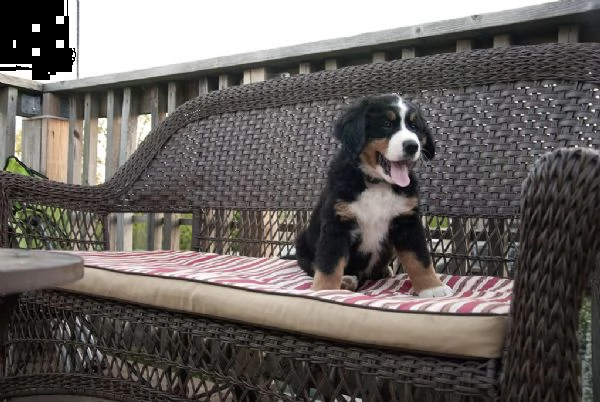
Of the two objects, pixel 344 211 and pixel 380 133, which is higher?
pixel 380 133

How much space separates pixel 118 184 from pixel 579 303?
2.21 meters

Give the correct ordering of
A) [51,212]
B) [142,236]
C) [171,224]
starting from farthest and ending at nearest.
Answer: [142,236] → [171,224] → [51,212]

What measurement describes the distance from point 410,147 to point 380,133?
0.12 m

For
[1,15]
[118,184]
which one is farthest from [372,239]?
[1,15]

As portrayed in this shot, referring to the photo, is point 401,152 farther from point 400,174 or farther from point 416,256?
point 416,256

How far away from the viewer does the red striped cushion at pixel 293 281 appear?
1161 millimetres

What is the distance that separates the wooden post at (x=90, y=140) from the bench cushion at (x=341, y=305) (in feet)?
7.63

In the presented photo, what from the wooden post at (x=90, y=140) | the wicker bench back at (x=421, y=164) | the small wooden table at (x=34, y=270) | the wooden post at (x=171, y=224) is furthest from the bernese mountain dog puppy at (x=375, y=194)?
the wooden post at (x=90, y=140)

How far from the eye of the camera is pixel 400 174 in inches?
68.3

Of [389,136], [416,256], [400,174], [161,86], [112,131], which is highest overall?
[161,86]

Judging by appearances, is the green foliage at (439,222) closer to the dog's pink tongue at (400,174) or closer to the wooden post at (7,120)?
the dog's pink tongue at (400,174)

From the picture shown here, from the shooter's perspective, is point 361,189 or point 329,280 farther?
point 361,189

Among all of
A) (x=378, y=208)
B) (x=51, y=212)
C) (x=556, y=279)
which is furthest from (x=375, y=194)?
(x=51, y=212)

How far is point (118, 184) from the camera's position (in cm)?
271
